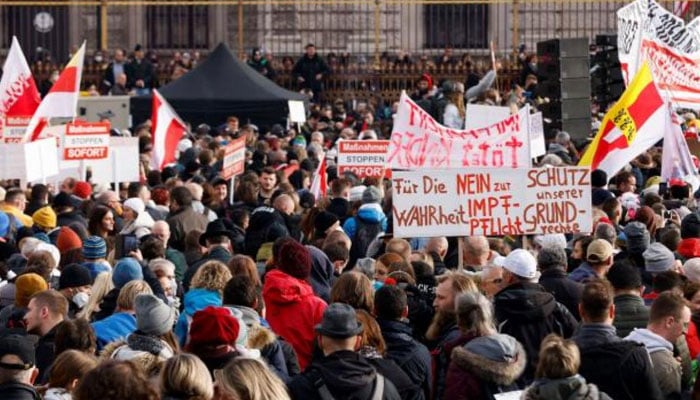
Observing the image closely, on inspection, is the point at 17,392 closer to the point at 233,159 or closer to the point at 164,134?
the point at 233,159

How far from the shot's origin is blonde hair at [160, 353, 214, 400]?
22.2 feet

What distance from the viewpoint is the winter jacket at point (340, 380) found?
7688mm

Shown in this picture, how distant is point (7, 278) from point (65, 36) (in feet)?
89.0

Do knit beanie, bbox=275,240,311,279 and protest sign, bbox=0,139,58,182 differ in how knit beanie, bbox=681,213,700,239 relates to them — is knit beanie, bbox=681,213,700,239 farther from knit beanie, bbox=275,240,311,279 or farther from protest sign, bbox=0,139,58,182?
protest sign, bbox=0,139,58,182

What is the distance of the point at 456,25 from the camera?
38031 millimetres

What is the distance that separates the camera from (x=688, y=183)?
654 inches

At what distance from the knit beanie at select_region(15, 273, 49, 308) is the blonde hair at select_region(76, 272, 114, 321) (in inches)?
9.5

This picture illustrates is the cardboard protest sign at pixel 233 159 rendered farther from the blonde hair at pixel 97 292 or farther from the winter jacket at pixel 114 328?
the winter jacket at pixel 114 328

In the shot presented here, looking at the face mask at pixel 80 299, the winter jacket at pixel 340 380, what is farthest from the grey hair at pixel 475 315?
the face mask at pixel 80 299

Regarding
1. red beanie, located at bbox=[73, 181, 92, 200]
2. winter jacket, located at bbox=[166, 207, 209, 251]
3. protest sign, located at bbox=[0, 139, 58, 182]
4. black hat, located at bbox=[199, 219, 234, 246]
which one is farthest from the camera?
protest sign, located at bbox=[0, 139, 58, 182]

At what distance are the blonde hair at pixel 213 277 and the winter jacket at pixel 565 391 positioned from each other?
2.89 metres

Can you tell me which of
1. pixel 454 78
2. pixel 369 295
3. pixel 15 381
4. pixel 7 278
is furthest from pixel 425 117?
pixel 454 78

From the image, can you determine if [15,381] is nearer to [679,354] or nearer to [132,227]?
[679,354]

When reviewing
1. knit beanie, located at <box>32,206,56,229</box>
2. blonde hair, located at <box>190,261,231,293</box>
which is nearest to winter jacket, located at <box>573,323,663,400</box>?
blonde hair, located at <box>190,261,231,293</box>
